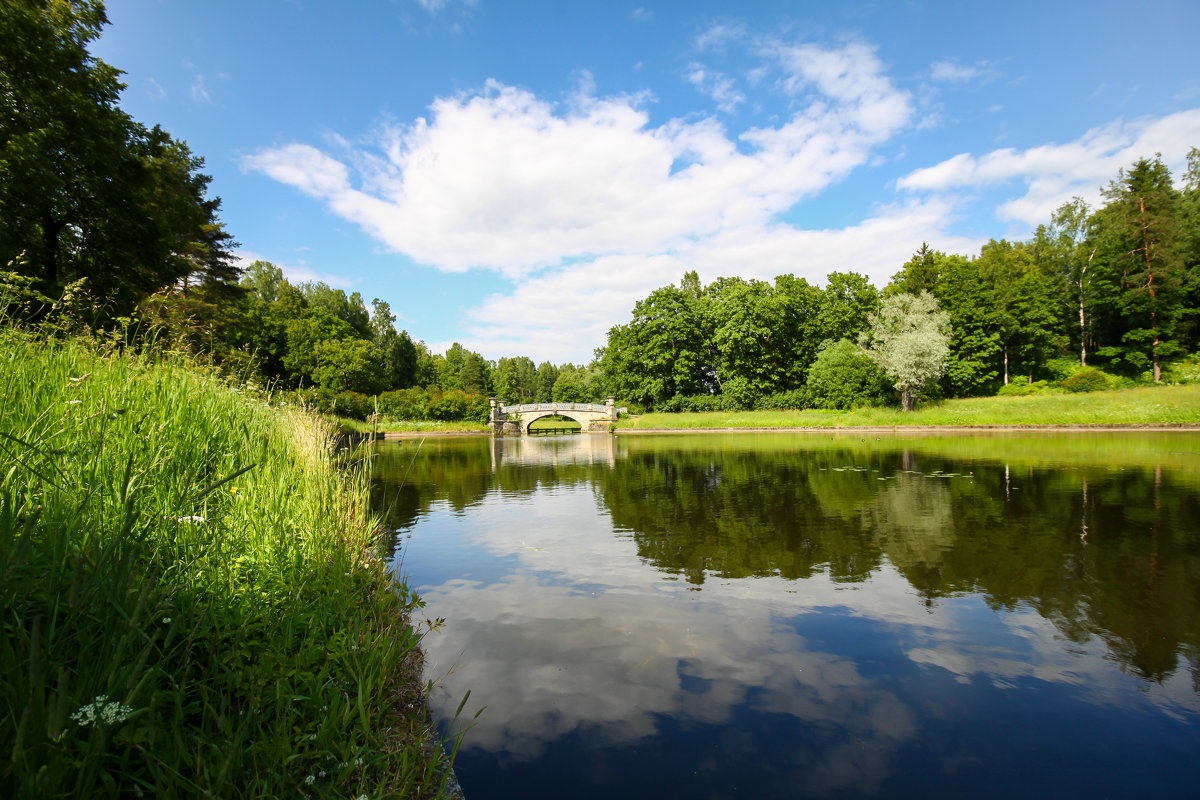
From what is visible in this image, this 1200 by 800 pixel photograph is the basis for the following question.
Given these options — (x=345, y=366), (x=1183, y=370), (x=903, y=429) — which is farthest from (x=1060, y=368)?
(x=345, y=366)

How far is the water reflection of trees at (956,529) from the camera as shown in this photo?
17.6 feet

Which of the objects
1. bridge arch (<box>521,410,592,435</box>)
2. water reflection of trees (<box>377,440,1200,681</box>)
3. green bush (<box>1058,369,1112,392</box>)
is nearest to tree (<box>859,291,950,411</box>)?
green bush (<box>1058,369,1112,392</box>)

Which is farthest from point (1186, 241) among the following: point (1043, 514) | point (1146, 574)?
point (1146, 574)

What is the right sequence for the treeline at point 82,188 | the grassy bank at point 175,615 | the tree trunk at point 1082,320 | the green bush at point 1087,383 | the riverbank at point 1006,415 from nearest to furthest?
1. the grassy bank at point 175,615
2. the treeline at point 82,188
3. the riverbank at point 1006,415
4. the green bush at point 1087,383
5. the tree trunk at point 1082,320

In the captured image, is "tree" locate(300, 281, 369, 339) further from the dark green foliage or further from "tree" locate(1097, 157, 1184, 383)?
"tree" locate(1097, 157, 1184, 383)

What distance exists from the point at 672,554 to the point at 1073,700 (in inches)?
183

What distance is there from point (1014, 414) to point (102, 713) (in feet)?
131

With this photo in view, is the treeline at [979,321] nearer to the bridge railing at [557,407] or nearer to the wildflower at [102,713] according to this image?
the bridge railing at [557,407]

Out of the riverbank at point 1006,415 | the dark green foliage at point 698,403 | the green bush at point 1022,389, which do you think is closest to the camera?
the riverbank at point 1006,415

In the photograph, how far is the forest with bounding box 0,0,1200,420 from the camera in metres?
14.7

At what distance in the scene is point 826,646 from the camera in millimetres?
4750

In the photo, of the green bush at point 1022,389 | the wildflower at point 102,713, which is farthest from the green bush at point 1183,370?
the wildflower at point 102,713

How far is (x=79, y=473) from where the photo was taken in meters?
3.18

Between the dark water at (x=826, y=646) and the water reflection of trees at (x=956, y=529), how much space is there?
0.17ft
